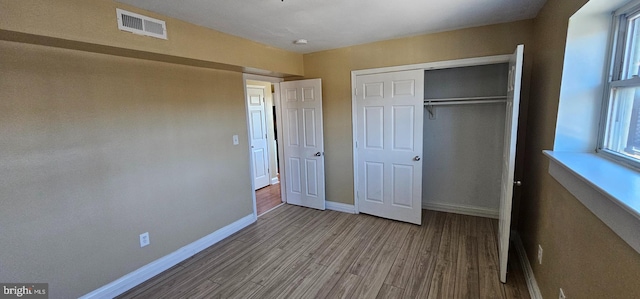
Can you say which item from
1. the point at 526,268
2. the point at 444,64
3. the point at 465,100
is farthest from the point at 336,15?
the point at 526,268

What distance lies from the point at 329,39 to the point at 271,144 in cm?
287

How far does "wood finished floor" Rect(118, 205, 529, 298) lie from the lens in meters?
2.16

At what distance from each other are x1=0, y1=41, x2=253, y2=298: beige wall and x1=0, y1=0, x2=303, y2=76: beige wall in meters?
0.21

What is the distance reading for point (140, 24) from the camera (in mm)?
2010

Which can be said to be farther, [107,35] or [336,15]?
[336,15]

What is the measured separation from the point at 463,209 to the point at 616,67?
2486mm

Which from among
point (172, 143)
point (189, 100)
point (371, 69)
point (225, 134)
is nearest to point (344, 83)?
point (371, 69)

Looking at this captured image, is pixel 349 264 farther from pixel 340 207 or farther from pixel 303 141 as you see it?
pixel 303 141

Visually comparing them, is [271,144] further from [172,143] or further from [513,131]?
[513,131]

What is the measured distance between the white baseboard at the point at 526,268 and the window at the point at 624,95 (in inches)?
44.2

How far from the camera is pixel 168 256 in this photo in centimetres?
259

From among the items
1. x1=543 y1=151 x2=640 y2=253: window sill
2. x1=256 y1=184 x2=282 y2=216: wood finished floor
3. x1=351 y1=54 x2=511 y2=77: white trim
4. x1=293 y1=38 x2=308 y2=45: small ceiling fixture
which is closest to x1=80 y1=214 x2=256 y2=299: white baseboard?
x1=256 y1=184 x2=282 y2=216: wood finished floor

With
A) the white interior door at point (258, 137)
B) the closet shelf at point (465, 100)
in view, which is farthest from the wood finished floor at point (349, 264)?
the white interior door at point (258, 137)

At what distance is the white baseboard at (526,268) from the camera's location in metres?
1.94
